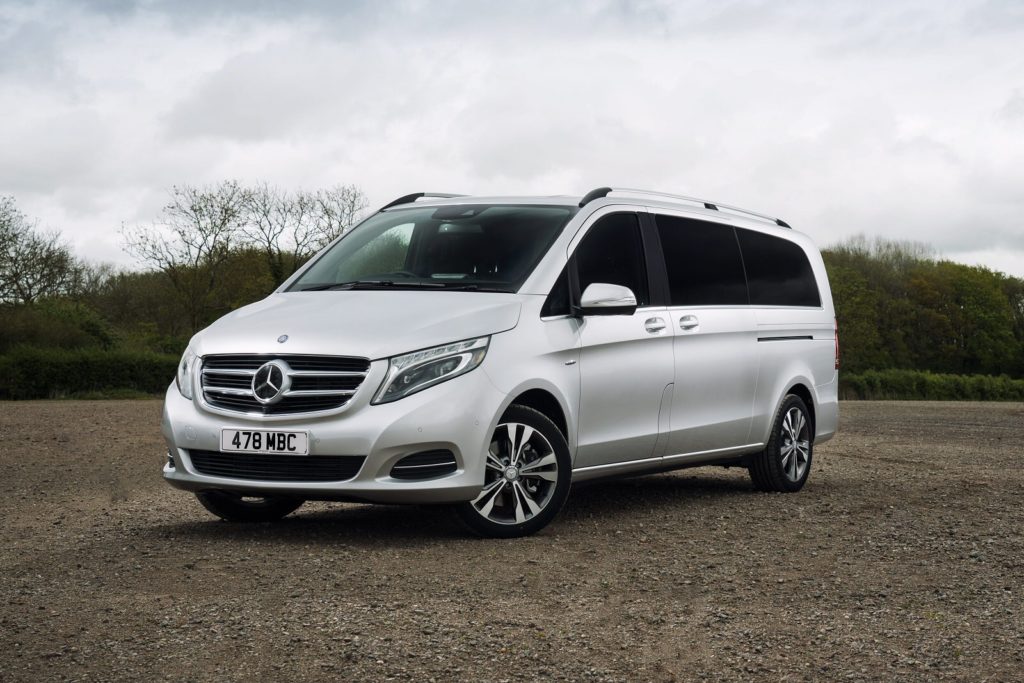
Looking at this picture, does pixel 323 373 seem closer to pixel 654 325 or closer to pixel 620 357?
pixel 620 357

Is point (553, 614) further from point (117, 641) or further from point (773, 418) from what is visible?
point (773, 418)

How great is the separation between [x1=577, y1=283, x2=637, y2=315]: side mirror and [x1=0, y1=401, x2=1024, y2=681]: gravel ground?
1.29m

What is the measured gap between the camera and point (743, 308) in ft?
29.8

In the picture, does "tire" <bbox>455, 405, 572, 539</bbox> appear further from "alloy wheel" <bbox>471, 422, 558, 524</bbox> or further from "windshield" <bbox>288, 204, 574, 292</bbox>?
"windshield" <bbox>288, 204, 574, 292</bbox>

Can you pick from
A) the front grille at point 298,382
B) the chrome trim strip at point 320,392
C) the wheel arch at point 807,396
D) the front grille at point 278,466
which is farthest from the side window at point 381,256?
the wheel arch at point 807,396

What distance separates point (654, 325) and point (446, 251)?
1390mm

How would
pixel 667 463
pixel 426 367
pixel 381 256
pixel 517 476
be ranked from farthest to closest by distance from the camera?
pixel 667 463 → pixel 381 256 → pixel 517 476 → pixel 426 367

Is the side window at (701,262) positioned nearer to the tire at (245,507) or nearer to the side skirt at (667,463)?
the side skirt at (667,463)

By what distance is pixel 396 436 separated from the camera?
20.7 feet

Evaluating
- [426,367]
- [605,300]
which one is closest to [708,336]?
[605,300]

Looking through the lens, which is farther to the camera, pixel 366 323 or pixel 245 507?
pixel 245 507

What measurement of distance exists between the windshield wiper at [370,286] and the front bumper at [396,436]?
96 centimetres

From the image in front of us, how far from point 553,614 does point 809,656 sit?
1.10 m

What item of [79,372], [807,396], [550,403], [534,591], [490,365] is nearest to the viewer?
[534,591]
